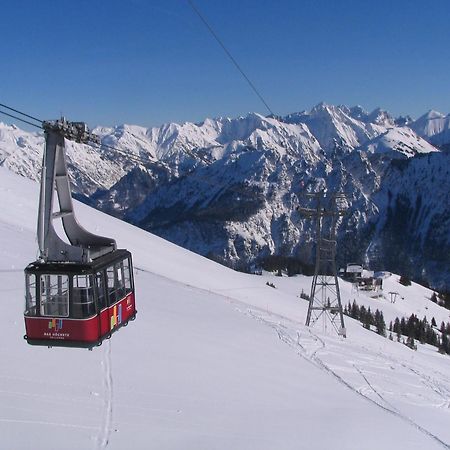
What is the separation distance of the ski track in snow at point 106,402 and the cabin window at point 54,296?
10.2ft

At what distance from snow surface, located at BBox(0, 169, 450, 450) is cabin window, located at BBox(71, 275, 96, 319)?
279 cm

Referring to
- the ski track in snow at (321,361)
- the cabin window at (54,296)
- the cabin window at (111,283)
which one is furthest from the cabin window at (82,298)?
the ski track in snow at (321,361)

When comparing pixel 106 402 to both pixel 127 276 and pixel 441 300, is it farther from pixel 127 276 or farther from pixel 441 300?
pixel 441 300

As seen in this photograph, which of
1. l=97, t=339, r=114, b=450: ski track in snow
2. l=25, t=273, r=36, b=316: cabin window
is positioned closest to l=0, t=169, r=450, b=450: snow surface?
l=97, t=339, r=114, b=450: ski track in snow

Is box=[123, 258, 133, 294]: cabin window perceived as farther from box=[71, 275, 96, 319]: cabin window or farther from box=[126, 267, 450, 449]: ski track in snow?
box=[126, 267, 450, 449]: ski track in snow

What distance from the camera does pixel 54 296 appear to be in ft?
47.1

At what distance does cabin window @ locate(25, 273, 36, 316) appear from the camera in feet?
46.7

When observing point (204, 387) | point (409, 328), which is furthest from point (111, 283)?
point (409, 328)

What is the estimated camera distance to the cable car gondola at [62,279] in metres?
13.7

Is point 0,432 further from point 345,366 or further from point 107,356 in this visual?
point 345,366

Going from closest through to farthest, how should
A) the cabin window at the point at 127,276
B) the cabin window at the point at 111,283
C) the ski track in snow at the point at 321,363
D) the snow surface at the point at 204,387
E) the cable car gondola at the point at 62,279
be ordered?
the cable car gondola at the point at 62,279, the snow surface at the point at 204,387, the cabin window at the point at 111,283, the cabin window at the point at 127,276, the ski track in snow at the point at 321,363

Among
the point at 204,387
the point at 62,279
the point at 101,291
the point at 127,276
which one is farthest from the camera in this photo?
the point at 204,387

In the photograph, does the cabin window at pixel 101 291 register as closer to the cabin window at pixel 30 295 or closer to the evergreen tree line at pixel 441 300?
the cabin window at pixel 30 295

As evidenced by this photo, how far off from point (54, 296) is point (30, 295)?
675 millimetres
